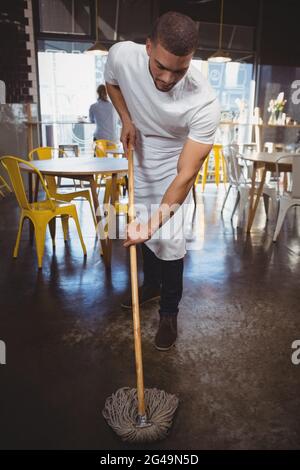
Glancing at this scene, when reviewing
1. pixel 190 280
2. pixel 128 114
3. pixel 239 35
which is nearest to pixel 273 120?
pixel 239 35

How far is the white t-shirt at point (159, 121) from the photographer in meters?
1.50

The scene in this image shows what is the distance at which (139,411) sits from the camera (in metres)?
1.35

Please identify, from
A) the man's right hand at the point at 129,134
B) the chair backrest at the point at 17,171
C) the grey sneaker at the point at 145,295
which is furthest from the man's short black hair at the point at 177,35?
the chair backrest at the point at 17,171

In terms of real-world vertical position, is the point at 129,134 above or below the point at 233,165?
above

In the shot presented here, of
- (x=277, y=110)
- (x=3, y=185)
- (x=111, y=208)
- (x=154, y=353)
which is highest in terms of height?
(x=277, y=110)

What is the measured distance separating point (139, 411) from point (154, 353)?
0.50 meters

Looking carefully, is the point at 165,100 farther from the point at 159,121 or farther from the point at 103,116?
the point at 103,116

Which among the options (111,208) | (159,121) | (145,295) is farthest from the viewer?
(111,208)

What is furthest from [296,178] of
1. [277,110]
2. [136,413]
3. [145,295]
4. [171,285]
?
[277,110]

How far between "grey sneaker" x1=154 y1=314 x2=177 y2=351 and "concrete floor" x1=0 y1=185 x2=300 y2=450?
45 mm

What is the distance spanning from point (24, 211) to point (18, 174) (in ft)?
1.08

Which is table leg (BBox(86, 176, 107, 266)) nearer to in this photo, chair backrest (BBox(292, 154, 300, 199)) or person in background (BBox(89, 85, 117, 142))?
chair backrest (BBox(292, 154, 300, 199))

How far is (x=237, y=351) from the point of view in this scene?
1.89 metres

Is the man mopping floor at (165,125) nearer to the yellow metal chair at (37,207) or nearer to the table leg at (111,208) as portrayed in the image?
the table leg at (111,208)
